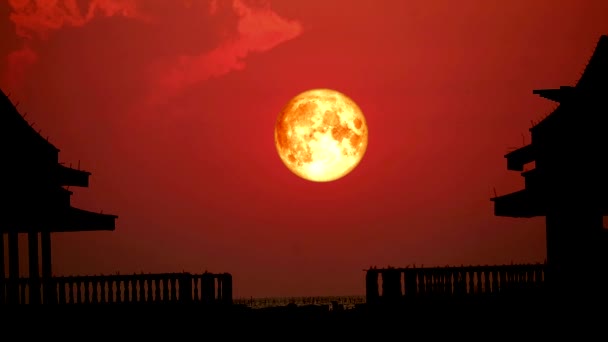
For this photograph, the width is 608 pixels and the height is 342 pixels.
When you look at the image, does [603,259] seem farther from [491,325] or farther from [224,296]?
[224,296]

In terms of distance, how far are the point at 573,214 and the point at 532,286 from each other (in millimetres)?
2770

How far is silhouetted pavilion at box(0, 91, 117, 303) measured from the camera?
31125 mm

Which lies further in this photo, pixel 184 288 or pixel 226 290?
pixel 226 290

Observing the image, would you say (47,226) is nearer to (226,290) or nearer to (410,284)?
(226,290)

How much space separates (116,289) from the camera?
27344 millimetres

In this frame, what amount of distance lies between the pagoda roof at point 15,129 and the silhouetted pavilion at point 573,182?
1568 centimetres

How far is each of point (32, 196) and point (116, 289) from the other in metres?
6.08

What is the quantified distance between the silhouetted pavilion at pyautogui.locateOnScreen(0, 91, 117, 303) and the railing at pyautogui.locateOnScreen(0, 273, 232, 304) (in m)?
3.21

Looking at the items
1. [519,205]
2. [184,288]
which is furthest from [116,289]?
[519,205]

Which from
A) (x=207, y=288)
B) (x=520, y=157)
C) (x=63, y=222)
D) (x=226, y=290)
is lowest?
(x=226, y=290)

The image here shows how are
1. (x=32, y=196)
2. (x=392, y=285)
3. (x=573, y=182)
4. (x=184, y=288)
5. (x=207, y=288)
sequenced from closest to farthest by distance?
(x=392, y=285) < (x=184, y=288) < (x=207, y=288) < (x=573, y=182) < (x=32, y=196)

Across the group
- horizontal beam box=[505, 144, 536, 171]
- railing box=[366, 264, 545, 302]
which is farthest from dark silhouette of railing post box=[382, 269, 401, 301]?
horizontal beam box=[505, 144, 536, 171]

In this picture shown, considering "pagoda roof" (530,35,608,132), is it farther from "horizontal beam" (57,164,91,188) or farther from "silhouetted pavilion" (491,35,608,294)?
"horizontal beam" (57,164,91,188)

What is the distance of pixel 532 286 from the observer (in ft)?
93.9
